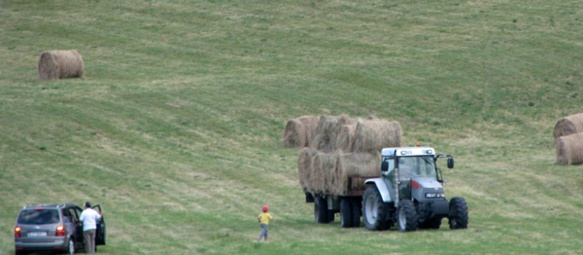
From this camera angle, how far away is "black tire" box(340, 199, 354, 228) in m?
31.0

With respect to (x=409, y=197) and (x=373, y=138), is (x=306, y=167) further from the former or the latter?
(x=409, y=197)

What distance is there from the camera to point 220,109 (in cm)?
5081

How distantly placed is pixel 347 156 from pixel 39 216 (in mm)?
9126

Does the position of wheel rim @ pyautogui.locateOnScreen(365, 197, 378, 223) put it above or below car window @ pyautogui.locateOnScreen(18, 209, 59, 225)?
below

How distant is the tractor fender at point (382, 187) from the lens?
1148 inches

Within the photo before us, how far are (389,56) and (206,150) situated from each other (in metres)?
20.2

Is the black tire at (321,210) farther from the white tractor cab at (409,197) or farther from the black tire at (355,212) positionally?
the white tractor cab at (409,197)

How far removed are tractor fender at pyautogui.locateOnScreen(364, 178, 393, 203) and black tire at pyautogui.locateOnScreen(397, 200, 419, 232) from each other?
1.99 ft

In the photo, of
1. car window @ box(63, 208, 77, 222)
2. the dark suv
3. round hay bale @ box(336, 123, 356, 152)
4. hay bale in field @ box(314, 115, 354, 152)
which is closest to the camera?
the dark suv

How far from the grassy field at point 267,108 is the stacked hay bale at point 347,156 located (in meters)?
1.36

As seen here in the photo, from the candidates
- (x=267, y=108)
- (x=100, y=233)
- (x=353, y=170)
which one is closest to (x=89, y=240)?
(x=100, y=233)

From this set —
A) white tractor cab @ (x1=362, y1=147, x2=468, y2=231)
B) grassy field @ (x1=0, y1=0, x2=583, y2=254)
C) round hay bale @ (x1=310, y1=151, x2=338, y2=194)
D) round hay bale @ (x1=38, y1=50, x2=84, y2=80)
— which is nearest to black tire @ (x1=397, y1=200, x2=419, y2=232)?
white tractor cab @ (x1=362, y1=147, x2=468, y2=231)

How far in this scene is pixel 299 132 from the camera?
45031 millimetres

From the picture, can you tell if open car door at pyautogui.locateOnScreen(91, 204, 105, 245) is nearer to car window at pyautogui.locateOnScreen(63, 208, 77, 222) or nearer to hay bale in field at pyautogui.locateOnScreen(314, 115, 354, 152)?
car window at pyautogui.locateOnScreen(63, 208, 77, 222)
